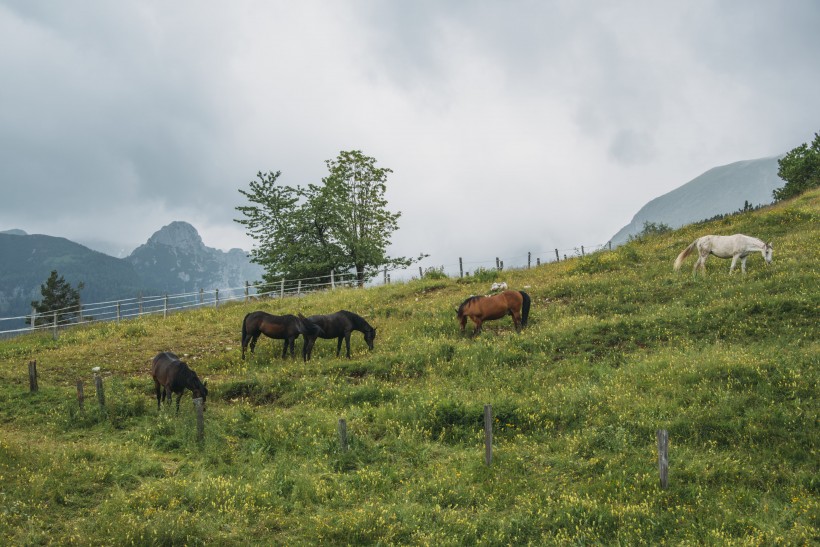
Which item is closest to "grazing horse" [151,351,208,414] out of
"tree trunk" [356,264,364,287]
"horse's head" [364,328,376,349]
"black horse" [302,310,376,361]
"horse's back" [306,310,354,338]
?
"black horse" [302,310,376,361]

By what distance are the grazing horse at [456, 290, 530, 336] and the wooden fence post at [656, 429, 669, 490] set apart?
10483 millimetres

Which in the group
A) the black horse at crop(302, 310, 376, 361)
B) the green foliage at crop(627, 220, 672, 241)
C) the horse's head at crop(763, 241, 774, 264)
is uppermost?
the green foliage at crop(627, 220, 672, 241)

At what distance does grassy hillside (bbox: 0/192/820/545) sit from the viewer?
8.80 meters

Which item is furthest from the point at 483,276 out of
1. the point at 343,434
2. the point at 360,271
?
the point at 343,434

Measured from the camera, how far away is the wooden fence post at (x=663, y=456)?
941 centimetres

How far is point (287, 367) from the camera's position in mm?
18156

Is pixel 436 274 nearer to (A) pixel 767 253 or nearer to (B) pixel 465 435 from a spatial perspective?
(A) pixel 767 253

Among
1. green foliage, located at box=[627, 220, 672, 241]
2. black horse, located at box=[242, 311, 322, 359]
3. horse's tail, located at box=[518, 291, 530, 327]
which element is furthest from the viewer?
green foliage, located at box=[627, 220, 672, 241]

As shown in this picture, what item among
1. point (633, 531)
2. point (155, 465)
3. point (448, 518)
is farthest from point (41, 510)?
point (633, 531)

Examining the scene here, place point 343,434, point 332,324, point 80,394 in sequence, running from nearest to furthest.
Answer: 1. point 343,434
2. point 80,394
3. point 332,324

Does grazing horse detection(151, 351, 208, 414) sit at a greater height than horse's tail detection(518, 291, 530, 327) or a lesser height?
lesser

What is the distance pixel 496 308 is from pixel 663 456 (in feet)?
35.7

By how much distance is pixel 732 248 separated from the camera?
74.1 ft

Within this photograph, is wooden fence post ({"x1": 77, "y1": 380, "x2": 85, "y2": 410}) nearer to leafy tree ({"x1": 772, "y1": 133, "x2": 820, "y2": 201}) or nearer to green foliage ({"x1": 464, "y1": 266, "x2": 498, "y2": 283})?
green foliage ({"x1": 464, "y1": 266, "x2": 498, "y2": 283})
